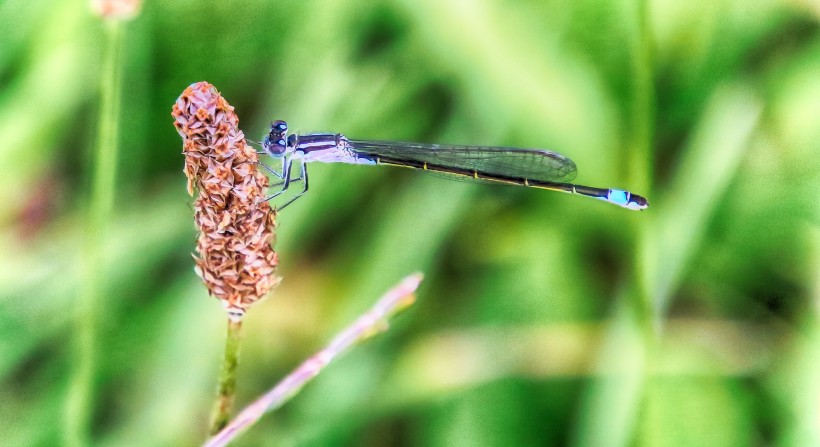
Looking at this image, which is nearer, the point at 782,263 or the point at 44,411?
the point at 44,411

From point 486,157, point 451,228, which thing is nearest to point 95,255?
point 451,228

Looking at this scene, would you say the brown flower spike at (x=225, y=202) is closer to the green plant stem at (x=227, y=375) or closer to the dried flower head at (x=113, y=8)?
the green plant stem at (x=227, y=375)

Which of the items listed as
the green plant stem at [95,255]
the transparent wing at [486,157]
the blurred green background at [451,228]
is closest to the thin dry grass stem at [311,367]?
the green plant stem at [95,255]

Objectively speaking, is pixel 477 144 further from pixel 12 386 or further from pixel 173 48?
pixel 12 386

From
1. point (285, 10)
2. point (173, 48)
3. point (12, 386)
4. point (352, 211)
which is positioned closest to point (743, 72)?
point (352, 211)

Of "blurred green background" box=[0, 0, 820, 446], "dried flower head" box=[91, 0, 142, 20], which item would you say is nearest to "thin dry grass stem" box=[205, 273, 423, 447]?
"blurred green background" box=[0, 0, 820, 446]

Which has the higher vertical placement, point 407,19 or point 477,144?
point 407,19
